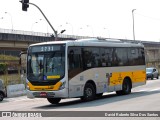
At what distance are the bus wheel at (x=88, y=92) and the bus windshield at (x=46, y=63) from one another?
193 cm

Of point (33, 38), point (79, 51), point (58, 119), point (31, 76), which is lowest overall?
point (58, 119)

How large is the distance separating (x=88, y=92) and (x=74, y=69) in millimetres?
1586

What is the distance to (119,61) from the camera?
22828 mm

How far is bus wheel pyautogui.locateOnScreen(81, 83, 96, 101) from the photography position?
19.3 metres

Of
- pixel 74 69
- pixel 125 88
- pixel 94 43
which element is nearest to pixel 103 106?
pixel 74 69

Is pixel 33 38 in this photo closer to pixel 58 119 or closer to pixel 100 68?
pixel 100 68

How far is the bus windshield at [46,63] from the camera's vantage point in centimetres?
1811

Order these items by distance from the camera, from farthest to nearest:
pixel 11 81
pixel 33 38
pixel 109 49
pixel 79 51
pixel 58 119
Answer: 1. pixel 33 38
2. pixel 11 81
3. pixel 109 49
4. pixel 79 51
5. pixel 58 119

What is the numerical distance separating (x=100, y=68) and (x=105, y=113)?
7411mm

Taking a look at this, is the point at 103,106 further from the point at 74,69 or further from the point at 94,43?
the point at 94,43

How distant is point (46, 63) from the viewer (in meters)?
→ 18.4

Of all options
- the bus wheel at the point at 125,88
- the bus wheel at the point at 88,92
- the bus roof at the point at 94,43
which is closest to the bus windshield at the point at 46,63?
the bus roof at the point at 94,43

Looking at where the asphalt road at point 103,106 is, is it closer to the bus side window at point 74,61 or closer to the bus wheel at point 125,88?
the bus side window at point 74,61

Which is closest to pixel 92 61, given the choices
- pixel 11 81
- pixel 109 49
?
pixel 109 49
